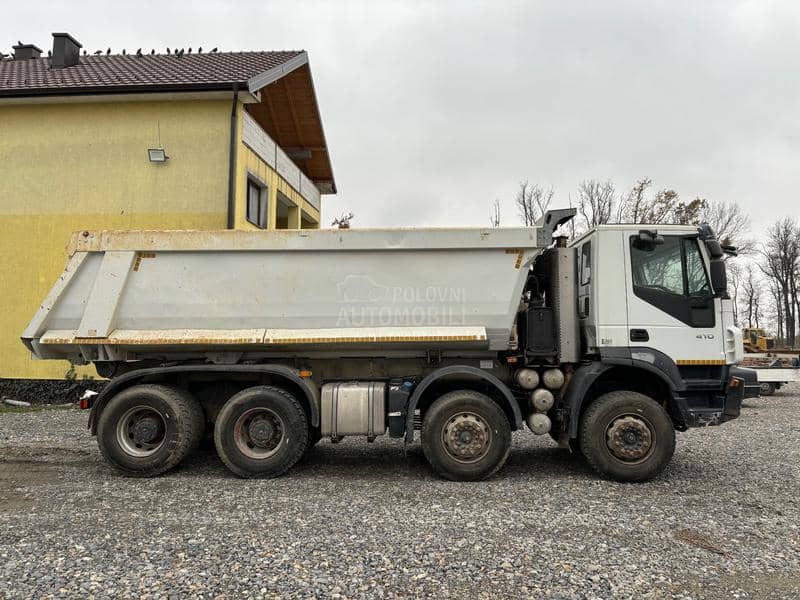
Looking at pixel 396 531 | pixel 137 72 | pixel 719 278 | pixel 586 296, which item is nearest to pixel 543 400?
pixel 586 296

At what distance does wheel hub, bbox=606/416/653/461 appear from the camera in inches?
234

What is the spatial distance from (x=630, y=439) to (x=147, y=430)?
17.4ft

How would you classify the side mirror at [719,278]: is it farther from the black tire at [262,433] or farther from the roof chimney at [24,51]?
the roof chimney at [24,51]

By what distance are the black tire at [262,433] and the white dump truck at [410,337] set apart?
2 centimetres

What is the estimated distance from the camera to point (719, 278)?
5.95m

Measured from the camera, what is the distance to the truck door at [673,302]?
6.01m

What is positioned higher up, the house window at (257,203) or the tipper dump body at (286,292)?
the house window at (257,203)

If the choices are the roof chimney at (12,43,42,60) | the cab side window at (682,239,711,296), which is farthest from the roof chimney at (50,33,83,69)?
the cab side window at (682,239,711,296)

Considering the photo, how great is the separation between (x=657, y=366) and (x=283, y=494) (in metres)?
4.13

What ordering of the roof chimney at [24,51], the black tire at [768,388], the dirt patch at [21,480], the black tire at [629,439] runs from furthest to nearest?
the roof chimney at [24,51], the black tire at [768,388], the black tire at [629,439], the dirt patch at [21,480]

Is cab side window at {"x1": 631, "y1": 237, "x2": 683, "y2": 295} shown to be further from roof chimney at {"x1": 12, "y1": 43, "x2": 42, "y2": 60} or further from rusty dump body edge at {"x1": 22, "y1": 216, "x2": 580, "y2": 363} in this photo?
roof chimney at {"x1": 12, "y1": 43, "x2": 42, "y2": 60}

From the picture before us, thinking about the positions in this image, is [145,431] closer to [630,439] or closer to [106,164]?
[630,439]

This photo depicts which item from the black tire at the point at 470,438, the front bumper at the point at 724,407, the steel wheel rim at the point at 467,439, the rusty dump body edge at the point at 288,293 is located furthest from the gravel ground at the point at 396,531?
the rusty dump body edge at the point at 288,293

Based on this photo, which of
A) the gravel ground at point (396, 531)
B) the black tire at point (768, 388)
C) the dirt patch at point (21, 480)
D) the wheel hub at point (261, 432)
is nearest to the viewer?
the gravel ground at point (396, 531)
